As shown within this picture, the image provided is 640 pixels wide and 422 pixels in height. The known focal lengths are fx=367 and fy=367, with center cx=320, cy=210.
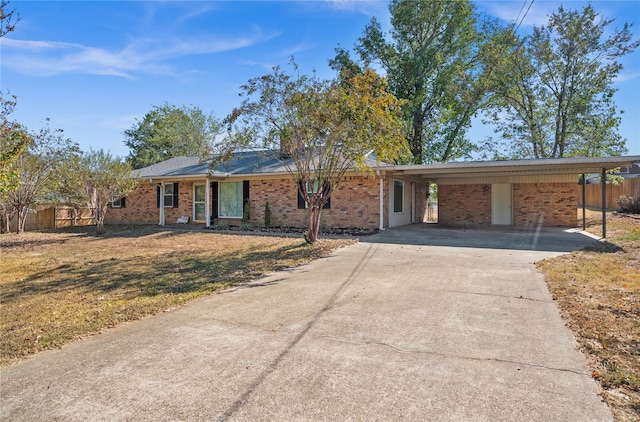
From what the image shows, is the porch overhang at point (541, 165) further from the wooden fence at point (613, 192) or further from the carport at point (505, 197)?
the wooden fence at point (613, 192)

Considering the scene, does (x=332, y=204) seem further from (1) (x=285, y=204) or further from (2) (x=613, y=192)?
(2) (x=613, y=192)

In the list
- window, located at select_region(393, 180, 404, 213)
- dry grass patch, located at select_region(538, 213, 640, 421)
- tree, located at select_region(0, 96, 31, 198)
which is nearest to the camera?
dry grass patch, located at select_region(538, 213, 640, 421)

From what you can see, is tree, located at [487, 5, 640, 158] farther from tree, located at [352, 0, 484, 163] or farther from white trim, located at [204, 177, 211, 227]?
white trim, located at [204, 177, 211, 227]

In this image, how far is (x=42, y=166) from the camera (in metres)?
14.9

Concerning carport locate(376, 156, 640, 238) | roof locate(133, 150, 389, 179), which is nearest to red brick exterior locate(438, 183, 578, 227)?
carport locate(376, 156, 640, 238)

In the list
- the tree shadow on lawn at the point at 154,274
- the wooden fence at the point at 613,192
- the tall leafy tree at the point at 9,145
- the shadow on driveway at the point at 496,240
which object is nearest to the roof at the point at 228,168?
the shadow on driveway at the point at 496,240

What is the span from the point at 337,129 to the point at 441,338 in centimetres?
680

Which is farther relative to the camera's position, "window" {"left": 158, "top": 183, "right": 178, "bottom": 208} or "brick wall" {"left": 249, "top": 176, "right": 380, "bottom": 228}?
"window" {"left": 158, "top": 183, "right": 178, "bottom": 208}

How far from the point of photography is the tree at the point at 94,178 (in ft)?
45.2

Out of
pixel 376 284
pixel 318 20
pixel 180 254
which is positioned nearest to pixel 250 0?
pixel 318 20

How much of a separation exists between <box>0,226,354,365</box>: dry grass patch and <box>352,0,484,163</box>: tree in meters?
15.0

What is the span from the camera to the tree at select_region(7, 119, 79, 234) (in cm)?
1468

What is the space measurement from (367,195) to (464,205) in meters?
6.09

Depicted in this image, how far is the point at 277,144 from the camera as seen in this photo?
412 inches
